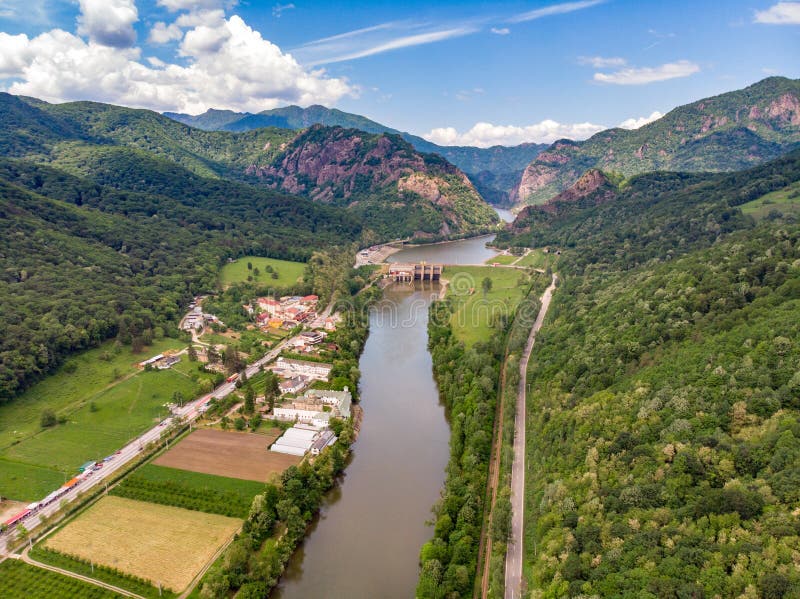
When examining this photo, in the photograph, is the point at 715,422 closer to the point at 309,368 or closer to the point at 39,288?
the point at 309,368

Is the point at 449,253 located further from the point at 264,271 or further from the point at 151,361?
the point at 151,361

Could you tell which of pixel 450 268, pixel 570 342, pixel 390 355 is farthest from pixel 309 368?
pixel 450 268

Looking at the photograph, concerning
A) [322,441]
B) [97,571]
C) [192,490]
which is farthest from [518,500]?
[97,571]

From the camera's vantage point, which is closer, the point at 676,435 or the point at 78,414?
the point at 676,435

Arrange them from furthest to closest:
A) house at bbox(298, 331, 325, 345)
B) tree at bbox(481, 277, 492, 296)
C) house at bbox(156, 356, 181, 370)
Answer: tree at bbox(481, 277, 492, 296)
house at bbox(298, 331, 325, 345)
house at bbox(156, 356, 181, 370)

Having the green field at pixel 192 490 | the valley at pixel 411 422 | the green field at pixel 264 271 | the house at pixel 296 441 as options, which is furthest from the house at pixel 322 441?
the green field at pixel 264 271

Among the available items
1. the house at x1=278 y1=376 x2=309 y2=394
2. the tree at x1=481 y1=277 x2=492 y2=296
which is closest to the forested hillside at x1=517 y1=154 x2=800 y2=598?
the house at x1=278 y1=376 x2=309 y2=394

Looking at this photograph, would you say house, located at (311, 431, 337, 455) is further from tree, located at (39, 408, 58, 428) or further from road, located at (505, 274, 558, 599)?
tree, located at (39, 408, 58, 428)
